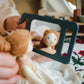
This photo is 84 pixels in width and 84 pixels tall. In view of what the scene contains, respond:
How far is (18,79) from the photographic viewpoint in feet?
1.57

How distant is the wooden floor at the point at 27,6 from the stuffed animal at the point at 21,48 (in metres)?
1.37

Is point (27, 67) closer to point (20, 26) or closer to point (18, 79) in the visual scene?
point (18, 79)

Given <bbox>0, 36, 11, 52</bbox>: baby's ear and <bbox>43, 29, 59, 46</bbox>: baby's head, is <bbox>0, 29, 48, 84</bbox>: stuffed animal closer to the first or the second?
<bbox>0, 36, 11, 52</bbox>: baby's ear

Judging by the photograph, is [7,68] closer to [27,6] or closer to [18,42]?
[18,42]

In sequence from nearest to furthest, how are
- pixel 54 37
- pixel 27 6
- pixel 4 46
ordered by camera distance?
pixel 4 46
pixel 54 37
pixel 27 6

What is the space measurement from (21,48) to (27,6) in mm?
1451

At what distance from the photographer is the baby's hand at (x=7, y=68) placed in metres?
0.42

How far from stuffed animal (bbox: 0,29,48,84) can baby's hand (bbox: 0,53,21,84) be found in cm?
2

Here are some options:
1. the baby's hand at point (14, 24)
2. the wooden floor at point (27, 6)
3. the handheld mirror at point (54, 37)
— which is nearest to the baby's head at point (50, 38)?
the handheld mirror at point (54, 37)

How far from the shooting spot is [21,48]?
1.47ft

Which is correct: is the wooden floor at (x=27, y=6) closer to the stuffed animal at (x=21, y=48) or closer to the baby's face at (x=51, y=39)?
the baby's face at (x=51, y=39)

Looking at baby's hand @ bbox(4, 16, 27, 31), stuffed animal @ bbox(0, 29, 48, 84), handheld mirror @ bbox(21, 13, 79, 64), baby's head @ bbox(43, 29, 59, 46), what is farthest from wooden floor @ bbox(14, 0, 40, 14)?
stuffed animal @ bbox(0, 29, 48, 84)

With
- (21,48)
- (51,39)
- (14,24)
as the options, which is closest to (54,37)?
(51,39)

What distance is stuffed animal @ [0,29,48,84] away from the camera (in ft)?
1.42
